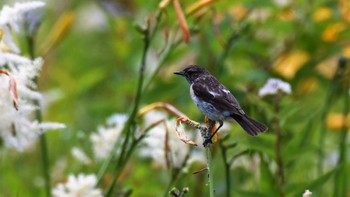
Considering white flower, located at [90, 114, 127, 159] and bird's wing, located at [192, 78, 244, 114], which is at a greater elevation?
white flower, located at [90, 114, 127, 159]

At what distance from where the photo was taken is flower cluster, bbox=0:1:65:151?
1.73 m

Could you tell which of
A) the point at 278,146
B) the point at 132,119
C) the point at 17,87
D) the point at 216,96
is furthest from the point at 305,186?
the point at 17,87

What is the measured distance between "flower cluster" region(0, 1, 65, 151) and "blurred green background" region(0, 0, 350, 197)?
15 centimetres

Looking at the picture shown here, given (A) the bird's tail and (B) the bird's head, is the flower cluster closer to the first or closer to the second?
(B) the bird's head

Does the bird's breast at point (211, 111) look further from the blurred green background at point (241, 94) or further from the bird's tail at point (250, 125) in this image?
the blurred green background at point (241, 94)

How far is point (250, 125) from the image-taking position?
4.56ft

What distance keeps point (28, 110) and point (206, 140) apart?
58cm

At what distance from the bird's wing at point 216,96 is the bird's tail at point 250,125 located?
1 centimetres

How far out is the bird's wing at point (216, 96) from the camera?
140 centimetres

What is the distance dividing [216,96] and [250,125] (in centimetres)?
7

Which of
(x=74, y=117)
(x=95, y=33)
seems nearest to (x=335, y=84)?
(x=74, y=117)

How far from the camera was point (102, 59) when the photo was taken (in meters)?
4.43

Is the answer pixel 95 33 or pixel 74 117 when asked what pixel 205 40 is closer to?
pixel 74 117

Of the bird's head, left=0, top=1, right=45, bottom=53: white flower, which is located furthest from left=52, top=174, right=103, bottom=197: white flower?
the bird's head
